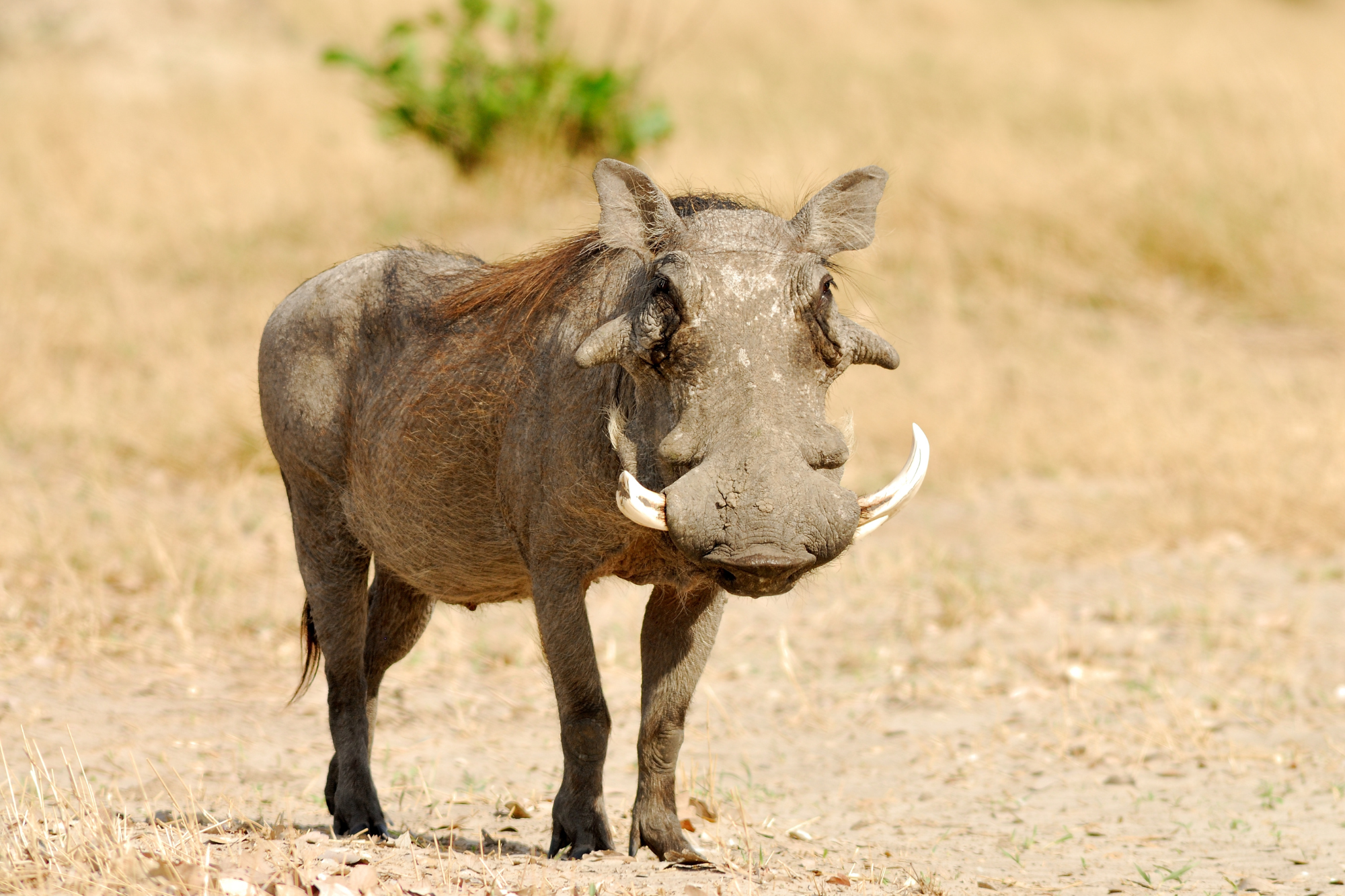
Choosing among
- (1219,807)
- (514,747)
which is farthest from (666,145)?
(1219,807)

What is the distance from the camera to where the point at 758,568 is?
8.50 feet

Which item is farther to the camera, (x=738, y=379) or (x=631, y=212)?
(x=631, y=212)

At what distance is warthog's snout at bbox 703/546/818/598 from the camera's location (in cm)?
259

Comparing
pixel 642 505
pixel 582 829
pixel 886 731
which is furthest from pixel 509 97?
pixel 642 505

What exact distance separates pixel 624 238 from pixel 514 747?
236 centimetres

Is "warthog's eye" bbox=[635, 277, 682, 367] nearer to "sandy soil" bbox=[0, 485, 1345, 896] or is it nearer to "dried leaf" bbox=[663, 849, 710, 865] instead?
"sandy soil" bbox=[0, 485, 1345, 896]

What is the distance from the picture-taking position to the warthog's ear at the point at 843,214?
305 cm

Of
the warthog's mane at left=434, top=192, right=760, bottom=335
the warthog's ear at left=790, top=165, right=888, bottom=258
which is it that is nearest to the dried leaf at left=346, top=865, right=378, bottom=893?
the warthog's mane at left=434, top=192, right=760, bottom=335

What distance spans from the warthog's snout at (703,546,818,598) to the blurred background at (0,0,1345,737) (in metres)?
1.15

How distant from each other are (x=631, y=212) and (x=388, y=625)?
1685 millimetres

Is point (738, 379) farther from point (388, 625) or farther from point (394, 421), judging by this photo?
point (388, 625)

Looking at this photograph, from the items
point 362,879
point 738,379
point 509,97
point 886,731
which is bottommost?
point 886,731

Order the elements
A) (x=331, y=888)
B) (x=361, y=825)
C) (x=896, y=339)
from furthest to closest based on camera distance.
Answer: (x=896, y=339) → (x=361, y=825) → (x=331, y=888)

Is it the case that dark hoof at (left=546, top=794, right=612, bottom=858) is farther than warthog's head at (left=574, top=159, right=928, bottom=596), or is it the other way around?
dark hoof at (left=546, top=794, right=612, bottom=858)
